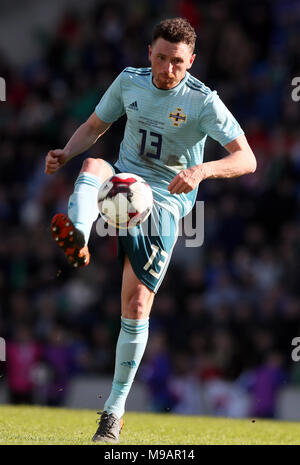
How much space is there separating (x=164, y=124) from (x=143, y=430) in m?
2.37

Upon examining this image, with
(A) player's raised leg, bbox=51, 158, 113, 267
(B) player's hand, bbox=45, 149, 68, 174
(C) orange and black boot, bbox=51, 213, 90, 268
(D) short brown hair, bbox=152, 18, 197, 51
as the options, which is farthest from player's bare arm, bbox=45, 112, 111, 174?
(D) short brown hair, bbox=152, 18, 197, 51

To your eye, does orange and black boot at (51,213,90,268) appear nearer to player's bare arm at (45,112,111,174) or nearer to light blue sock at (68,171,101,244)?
light blue sock at (68,171,101,244)

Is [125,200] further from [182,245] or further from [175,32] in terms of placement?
[182,245]

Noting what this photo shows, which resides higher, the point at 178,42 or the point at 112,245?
the point at 178,42

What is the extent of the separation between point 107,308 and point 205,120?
6442mm

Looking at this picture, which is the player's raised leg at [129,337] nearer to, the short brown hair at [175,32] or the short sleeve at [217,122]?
the short sleeve at [217,122]

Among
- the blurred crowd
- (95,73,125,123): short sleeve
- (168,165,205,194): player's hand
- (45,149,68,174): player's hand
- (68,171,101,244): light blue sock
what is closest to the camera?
(168,165,205,194): player's hand

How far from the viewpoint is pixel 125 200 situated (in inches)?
215

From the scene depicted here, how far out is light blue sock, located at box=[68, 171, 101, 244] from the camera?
17.9 ft

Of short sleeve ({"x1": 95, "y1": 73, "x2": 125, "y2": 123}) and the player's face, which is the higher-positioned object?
the player's face

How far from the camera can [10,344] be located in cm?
1108

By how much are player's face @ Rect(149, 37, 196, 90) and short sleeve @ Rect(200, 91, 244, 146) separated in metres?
0.27
